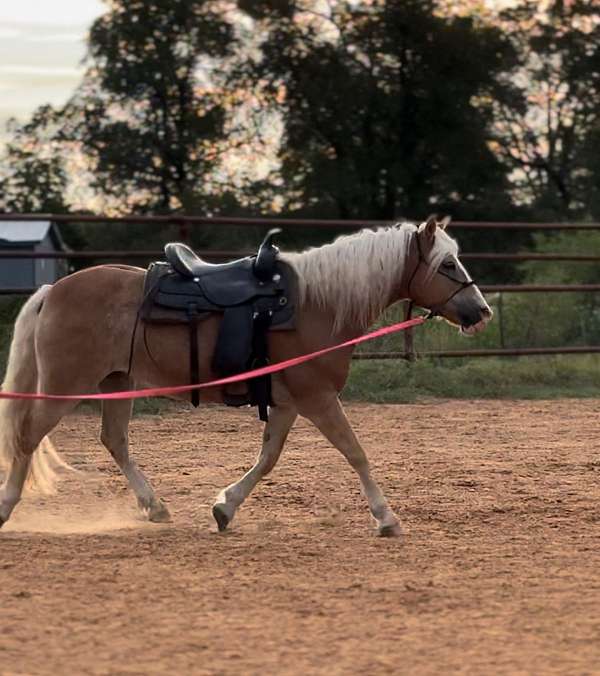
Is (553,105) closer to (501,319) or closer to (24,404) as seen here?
(501,319)

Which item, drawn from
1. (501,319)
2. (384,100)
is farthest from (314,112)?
(501,319)

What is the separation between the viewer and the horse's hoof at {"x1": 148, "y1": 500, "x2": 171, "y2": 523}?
6102mm

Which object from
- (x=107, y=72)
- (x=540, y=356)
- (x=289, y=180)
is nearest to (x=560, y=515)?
(x=540, y=356)

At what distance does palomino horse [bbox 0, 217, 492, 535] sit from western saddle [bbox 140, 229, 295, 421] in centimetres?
5

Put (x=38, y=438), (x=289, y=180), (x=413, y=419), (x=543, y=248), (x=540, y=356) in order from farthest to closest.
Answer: (x=289, y=180)
(x=543, y=248)
(x=540, y=356)
(x=413, y=419)
(x=38, y=438)

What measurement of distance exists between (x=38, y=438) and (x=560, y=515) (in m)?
2.59

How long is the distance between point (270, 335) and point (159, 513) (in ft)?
3.44

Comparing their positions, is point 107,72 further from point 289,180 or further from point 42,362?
point 42,362

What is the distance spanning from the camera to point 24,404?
599 cm

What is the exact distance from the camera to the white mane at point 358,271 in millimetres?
5945

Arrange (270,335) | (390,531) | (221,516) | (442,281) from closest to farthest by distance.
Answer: (390,531) → (221,516) → (270,335) → (442,281)

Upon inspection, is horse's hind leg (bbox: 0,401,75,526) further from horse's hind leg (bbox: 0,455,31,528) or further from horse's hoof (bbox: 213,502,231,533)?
horse's hoof (bbox: 213,502,231,533)

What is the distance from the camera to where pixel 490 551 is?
5254 millimetres

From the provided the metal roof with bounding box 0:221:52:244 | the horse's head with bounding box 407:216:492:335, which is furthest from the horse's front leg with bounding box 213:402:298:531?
the metal roof with bounding box 0:221:52:244
